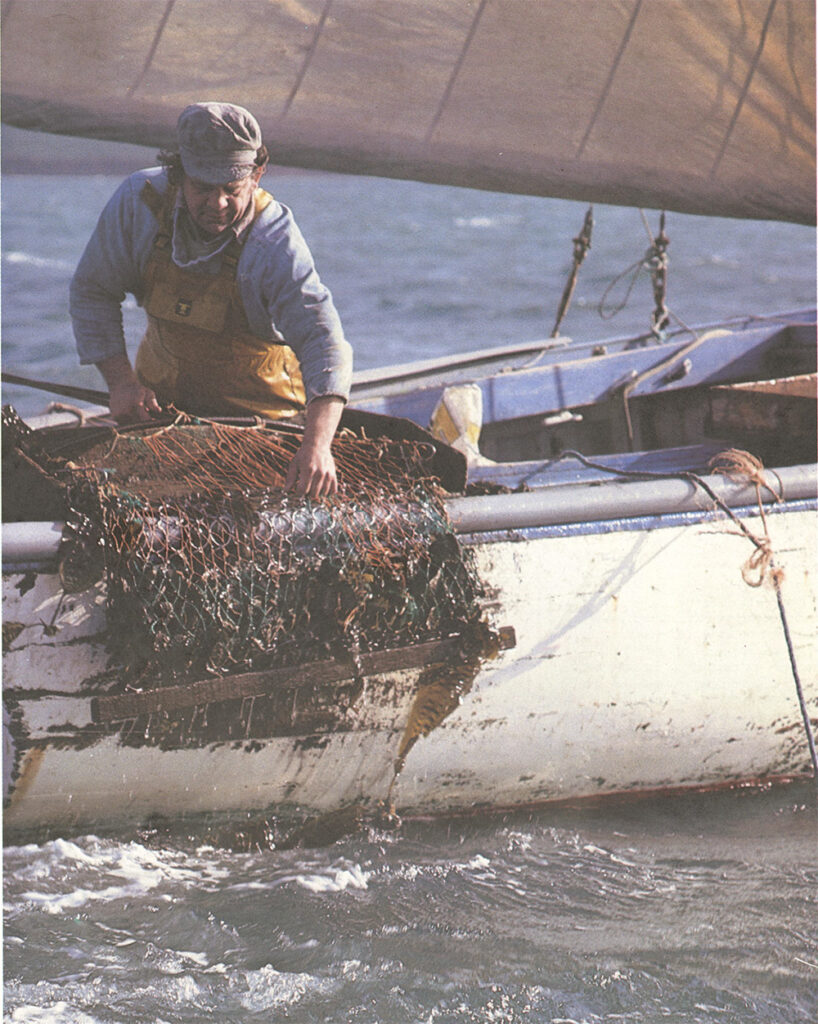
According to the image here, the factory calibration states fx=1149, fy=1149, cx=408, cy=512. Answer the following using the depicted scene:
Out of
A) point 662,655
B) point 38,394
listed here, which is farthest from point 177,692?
point 38,394

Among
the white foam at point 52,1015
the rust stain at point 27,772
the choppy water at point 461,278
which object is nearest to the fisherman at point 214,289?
the rust stain at point 27,772

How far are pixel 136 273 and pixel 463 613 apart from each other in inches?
50.4

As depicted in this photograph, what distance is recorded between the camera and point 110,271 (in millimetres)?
3104

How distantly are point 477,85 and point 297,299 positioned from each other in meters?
1.43

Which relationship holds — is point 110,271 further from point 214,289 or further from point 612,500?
point 612,500

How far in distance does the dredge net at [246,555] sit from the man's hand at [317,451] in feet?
0.25

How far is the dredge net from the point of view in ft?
8.96

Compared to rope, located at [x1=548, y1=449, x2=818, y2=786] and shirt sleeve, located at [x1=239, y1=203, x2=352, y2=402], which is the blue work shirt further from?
rope, located at [x1=548, y1=449, x2=818, y2=786]

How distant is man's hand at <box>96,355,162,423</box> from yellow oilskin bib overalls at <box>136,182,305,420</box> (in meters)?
0.15

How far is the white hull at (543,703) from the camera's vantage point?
285 centimetres

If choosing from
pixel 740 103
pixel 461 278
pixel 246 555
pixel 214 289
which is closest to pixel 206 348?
pixel 214 289

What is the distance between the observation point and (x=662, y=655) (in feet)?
10.7

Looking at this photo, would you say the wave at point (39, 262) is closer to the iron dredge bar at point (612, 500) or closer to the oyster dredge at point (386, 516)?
the oyster dredge at point (386, 516)

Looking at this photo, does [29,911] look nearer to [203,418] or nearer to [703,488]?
[203,418]
